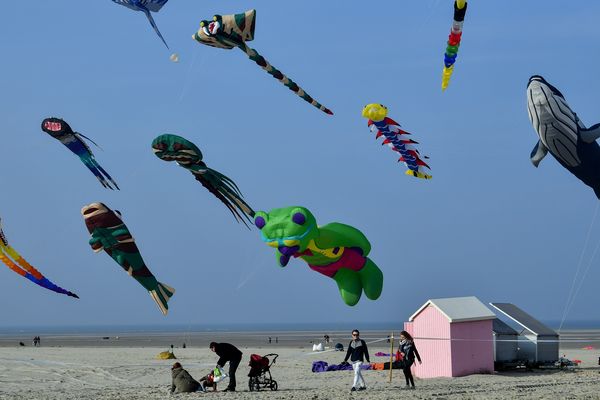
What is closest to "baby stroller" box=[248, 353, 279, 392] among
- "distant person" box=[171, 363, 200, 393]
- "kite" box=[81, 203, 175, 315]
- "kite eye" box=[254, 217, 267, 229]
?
"distant person" box=[171, 363, 200, 393]

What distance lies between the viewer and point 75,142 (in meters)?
18.4

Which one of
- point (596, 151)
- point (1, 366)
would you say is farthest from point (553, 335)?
point (1, 366)

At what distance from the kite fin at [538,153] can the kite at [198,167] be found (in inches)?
213

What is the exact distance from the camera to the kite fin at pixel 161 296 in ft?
58.9

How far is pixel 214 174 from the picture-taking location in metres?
17.3

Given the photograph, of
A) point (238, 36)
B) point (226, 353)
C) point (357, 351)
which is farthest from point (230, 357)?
point (238, 36)

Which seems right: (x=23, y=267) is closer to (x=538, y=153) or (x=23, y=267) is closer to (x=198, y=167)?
(x=198, y=167)

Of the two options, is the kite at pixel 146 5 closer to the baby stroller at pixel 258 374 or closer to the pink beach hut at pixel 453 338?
the baby stroller at pixel 258 374

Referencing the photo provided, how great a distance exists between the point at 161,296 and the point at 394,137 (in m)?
5.86

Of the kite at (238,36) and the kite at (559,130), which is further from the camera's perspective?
the kite at (238,36)

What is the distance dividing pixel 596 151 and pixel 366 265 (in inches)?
185

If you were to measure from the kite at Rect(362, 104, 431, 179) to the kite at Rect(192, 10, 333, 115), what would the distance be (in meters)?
1.90

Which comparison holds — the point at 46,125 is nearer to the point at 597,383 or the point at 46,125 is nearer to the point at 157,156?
the point at 157,156

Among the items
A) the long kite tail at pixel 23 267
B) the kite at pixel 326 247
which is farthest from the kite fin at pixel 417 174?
the long kite tail at pixel 23 267
